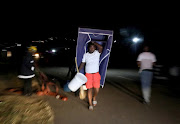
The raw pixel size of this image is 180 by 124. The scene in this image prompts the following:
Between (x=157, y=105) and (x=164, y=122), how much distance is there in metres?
1.29

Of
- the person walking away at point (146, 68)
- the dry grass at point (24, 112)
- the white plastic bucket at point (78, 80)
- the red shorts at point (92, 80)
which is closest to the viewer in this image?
the dry grass at point (24, 112)

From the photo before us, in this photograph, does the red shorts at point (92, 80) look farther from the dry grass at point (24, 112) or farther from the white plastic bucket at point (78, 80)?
the dry grass at point (24, 112)

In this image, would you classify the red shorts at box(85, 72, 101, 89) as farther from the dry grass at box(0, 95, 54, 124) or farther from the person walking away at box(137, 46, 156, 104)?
the person walking away at box(137, 46, 156, 104)

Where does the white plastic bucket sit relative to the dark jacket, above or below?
below

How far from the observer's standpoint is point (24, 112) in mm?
3930

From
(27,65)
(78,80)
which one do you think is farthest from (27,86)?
(78,80)

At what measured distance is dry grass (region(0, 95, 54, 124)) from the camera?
351cm

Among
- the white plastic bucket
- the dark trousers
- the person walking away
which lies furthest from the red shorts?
the dark trousers

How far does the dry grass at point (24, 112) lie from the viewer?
3506 millimetres

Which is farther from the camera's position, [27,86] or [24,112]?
[27,86]

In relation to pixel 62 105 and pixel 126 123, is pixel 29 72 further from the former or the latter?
pixel 126 123

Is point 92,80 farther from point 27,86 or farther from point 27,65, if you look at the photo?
point 27,86

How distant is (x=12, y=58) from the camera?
2773cm

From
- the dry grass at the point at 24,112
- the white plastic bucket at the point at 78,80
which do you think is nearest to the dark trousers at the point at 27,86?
the dry grass at the point at 24,112
